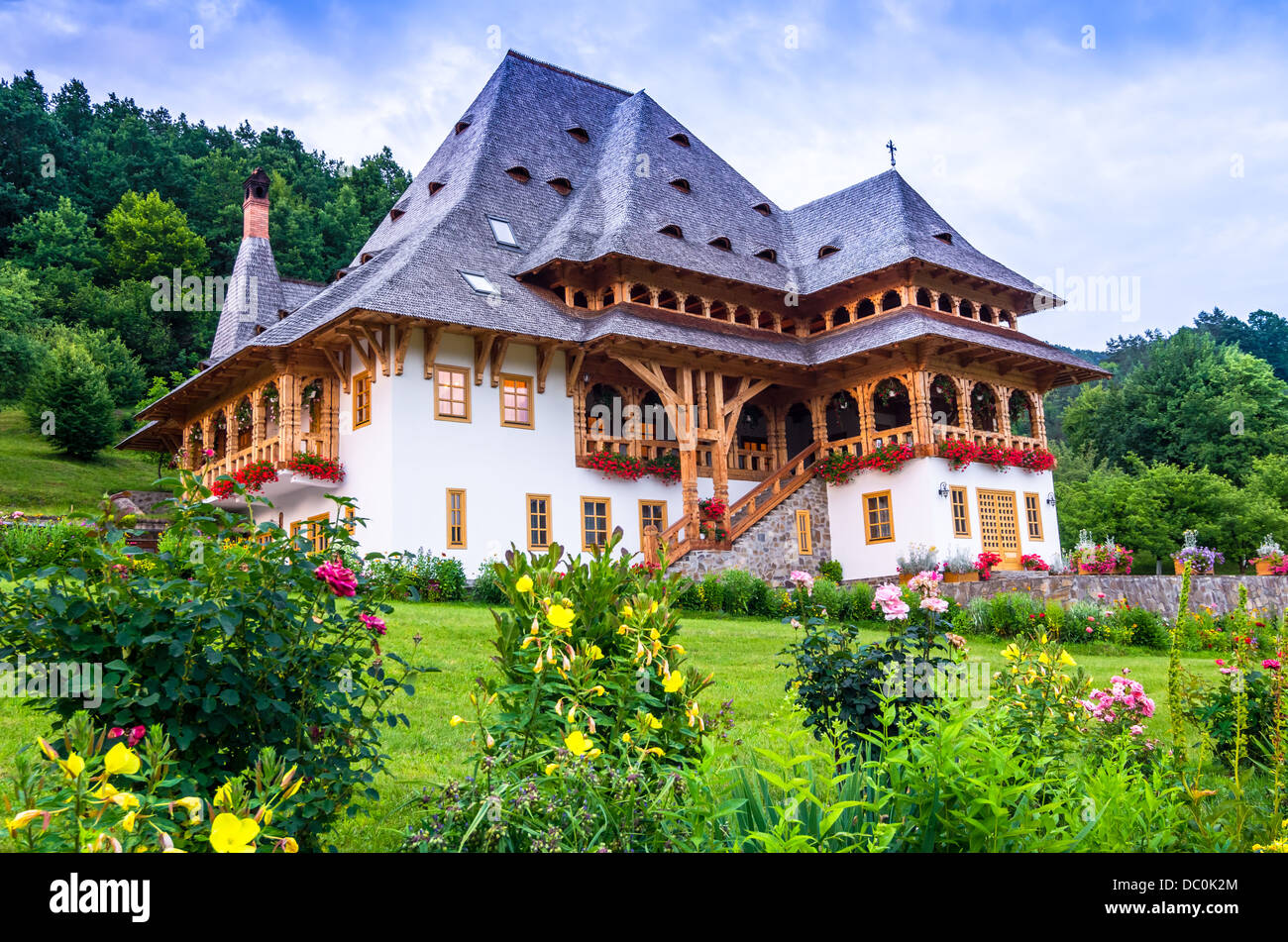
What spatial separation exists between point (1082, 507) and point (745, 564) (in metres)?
22.2

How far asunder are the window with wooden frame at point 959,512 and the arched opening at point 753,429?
208 inches

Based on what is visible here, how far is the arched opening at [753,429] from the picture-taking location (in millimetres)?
26734

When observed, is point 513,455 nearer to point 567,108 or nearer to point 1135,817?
point 567,108

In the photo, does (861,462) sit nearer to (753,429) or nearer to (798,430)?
(753,429)

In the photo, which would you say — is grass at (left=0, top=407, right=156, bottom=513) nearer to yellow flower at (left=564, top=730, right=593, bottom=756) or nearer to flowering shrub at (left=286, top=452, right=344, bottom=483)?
flowering shrub at (left=286, top=452, right=344, bottom=483)

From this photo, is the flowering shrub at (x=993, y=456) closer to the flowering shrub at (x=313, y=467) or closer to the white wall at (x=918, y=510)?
the white wall at (x=918, y=510)

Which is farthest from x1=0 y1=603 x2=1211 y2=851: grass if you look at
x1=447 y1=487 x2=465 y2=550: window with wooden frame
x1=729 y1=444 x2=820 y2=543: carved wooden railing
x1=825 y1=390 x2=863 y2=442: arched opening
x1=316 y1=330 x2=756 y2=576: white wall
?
x1=825 y1=390 x2=863 y2=442: arched opening

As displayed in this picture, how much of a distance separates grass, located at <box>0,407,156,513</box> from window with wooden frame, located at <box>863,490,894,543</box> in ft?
67.1

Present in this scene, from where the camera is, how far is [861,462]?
23.8 meters

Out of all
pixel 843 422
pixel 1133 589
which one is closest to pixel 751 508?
pixel 843 422

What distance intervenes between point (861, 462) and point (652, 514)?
5363mm

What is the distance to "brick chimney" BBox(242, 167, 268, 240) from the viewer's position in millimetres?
30250
